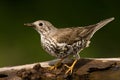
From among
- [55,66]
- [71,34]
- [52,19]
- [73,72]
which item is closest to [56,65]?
[55,66]

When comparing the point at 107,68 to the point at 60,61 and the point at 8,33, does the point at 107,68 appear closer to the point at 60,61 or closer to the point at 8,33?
the point at 60,61

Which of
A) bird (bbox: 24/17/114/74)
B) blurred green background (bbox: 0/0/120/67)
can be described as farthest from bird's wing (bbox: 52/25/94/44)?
blurred green background (bbox: 0/0/120/67)

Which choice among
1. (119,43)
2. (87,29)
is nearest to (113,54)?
(119,43)

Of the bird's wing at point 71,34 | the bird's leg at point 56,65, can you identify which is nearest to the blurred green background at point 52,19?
the bird's wing at point 71,34

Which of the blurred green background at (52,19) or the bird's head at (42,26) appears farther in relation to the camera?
the blurred green background at (52,19)

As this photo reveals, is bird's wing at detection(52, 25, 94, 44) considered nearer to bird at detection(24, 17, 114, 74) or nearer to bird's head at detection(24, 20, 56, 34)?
bird at detection(24, 17, 114, 74)

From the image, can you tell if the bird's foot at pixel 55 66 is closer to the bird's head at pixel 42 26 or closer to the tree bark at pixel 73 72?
the tree bark at pixel 73 72
